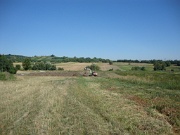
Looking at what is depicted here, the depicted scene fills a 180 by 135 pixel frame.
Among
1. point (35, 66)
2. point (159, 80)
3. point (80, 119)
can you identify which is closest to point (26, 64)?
point (35, 66)

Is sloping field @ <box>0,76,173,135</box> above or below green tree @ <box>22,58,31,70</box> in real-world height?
above

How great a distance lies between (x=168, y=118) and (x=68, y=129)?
16.8 feet

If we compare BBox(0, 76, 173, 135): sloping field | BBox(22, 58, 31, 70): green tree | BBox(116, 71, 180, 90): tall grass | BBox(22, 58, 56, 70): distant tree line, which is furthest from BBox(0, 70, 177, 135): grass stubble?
BBox(22, 58, 56, 70): distant tree line

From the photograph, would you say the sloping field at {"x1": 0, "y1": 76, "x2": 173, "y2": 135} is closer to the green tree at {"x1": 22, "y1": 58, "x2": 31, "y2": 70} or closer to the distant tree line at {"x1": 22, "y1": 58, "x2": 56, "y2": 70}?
the green tree at {"x1": 22, "y1": 58, "x2": 31, "y2": 70}

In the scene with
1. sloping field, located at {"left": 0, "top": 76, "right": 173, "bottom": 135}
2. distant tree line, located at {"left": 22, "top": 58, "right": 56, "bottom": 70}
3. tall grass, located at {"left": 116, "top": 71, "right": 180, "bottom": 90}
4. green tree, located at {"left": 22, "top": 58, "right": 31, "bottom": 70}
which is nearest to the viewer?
sloping field, located at {"left": 0, "top": 76, "right": 173, "bottom": 135}

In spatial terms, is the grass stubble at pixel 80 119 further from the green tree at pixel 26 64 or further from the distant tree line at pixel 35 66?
the distant tree line at pixel 35 66

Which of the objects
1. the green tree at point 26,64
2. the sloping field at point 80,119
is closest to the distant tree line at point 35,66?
the green tree at point 26,64

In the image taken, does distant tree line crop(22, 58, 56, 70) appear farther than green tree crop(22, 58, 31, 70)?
Yes

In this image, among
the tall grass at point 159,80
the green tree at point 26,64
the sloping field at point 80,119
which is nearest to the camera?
the sloping field at point 80,119

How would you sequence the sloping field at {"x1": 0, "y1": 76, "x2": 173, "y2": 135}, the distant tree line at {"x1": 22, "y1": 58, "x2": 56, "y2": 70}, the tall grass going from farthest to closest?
the distant tree line at {"x1": 22, "y1": 58, "x2": 56, "y2": 70} → the tall grass → the sloping field at {"x1": 0, "y1": 76, "x2": 173, "y2": 135}

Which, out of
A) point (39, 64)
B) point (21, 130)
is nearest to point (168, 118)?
point (21, 130)

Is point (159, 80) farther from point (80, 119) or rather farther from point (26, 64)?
point (26, 64)

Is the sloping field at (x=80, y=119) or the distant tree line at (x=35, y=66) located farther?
the distant tree line at (x=35, y=66)

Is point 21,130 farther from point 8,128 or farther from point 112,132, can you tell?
point 112,132
